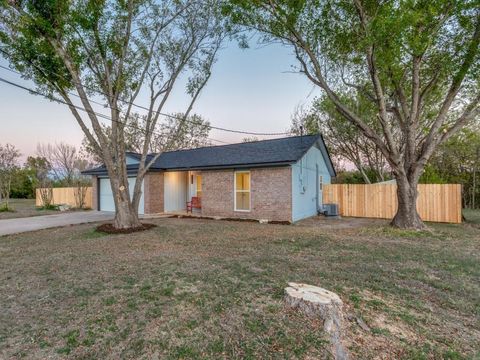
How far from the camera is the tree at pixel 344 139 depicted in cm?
1783

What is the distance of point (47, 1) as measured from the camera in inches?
289

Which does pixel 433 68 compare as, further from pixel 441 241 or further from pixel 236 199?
pixel 236 199

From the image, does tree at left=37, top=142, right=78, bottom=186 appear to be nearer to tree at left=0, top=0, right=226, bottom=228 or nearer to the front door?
the front door

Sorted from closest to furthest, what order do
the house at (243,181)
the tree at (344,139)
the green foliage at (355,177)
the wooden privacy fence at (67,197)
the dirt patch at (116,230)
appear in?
the dirt patch at (116,230)
the house at (243,181)
the tree at (344,139)
the wooden privacy fence at (67,197)
the green foliage at (355,177)

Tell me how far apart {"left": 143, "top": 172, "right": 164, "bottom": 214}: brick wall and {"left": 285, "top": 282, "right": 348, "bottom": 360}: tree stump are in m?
11.8

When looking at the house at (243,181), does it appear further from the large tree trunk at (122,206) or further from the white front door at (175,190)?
the large tree trunk at (122,206)

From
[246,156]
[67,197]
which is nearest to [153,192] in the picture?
[246,156]

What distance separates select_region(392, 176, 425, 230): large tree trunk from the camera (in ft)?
29.4

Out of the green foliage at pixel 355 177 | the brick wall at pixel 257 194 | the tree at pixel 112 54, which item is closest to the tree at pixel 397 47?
the tree at pixel 112 54

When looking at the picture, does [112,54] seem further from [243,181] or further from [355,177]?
[355,177]

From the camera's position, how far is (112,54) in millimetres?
9297

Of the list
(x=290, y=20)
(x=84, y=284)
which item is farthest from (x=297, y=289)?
(x=290, y=20)

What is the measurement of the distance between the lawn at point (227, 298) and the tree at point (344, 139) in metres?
12.0

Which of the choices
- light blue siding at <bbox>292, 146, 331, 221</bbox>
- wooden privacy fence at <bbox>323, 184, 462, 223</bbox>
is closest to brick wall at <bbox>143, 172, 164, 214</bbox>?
light blue siding at <bbox>292, 146, 331, 221</bbox>
